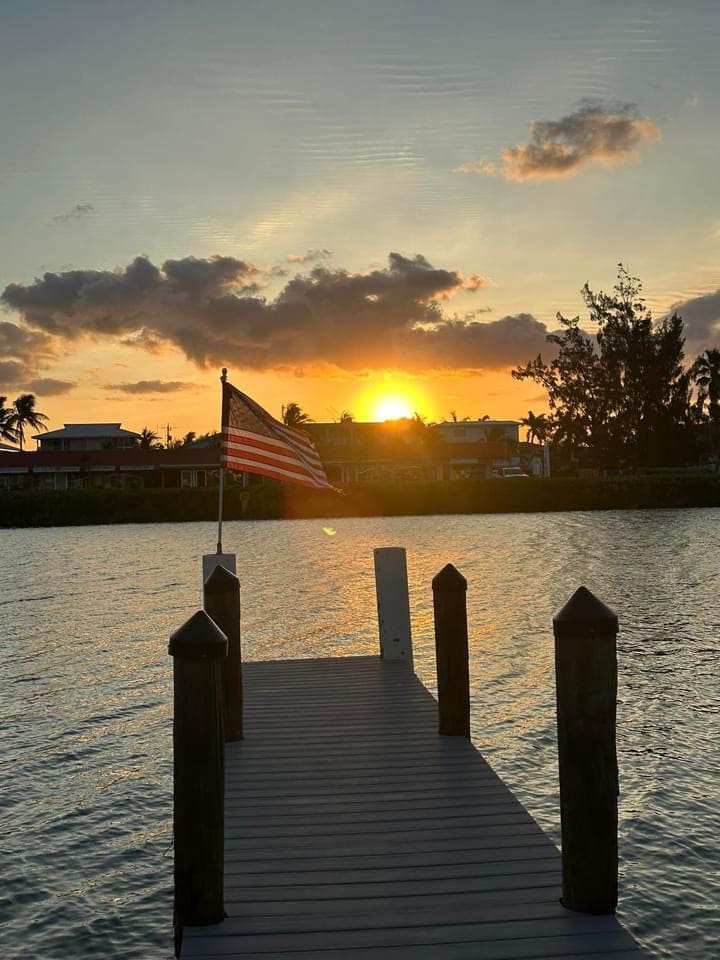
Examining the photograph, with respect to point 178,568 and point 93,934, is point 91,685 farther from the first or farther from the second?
point 178,568

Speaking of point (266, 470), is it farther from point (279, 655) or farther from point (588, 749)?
point (279, 655)

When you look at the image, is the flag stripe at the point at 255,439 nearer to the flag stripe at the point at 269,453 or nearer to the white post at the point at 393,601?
the flag stripe at the point at 269,453

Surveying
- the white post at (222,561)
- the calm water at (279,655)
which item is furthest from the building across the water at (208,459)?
the white post at (222,561)

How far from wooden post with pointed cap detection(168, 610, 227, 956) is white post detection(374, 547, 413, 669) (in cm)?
716

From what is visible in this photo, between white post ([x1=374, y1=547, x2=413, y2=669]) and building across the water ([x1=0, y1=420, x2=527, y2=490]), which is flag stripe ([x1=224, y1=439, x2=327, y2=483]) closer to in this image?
white post ([x1=374, y1=547, x2=413, y2=669])

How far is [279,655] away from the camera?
1877 centimetres

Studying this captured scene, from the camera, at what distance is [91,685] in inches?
615

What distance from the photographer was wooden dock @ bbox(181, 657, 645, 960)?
479 cm

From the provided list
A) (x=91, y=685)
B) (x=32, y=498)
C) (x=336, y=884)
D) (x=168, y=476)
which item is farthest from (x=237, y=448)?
(x=168, y=476)

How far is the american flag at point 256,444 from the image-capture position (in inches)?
476

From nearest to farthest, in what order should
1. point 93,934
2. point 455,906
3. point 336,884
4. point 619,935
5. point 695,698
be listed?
point 619,935 → point 455,906 → point 336,884 → point 93,934 → point 695,698

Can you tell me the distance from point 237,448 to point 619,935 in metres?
8.21

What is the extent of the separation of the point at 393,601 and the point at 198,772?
7691mm

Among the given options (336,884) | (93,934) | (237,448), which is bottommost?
(93,934)
